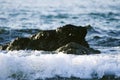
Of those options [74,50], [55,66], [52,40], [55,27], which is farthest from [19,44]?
[55,27]

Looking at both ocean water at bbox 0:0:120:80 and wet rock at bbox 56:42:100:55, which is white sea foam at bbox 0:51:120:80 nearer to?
ocean water at bbox 0:0:120:80

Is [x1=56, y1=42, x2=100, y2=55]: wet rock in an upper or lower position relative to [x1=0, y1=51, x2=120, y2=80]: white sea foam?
lower

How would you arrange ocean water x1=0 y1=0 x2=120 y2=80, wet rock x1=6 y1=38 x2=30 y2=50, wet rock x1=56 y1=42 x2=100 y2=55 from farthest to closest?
wet rock x1=6 y1=38 x2=30 y2=50 → wet rock x1=56 y1=42 x2=100 y2=55 → ocean water x1=0 y1=0 x2=120 y2=80

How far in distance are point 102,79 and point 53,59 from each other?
4.62 ft

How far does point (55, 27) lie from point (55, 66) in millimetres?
12237

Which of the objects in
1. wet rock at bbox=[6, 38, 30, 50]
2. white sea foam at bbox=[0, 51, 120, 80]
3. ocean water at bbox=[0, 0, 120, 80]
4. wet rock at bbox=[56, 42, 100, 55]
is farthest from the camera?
wet rock at bbox=[6, 38, 30, 50]

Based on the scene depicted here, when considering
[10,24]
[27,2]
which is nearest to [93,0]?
[27,2]

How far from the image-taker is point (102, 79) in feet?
36.8

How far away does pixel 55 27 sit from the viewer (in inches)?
934

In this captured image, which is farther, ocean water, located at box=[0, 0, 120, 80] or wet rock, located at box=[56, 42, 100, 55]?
wet rock, located at box=[56, 42, 100, 55]

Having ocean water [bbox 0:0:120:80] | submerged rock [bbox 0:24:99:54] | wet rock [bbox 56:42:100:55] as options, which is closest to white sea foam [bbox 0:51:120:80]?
ocean water [bbox 0:0:120:80]

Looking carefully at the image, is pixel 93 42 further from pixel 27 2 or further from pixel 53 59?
pixel 27 2

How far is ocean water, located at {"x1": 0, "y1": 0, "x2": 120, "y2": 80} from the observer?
11375mm

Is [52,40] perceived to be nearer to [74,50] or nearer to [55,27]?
[74,50]
